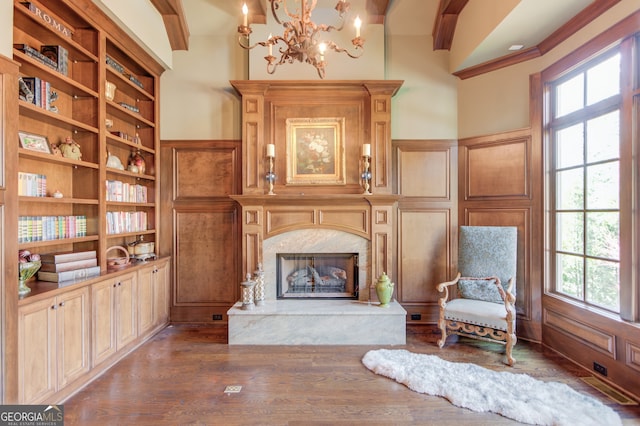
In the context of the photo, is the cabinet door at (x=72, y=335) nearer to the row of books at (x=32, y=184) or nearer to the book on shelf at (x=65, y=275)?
the book on shelf at (x=65, y=275)

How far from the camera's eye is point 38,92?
2.40 m

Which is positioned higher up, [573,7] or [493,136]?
[573,7]

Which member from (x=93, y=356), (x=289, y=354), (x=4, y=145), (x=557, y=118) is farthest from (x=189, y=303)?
(x=557, y=118)

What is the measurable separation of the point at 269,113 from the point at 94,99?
72.8 inches

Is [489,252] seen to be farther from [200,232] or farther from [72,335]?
[72,335]

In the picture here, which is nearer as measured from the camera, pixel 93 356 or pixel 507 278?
pixel 93 356

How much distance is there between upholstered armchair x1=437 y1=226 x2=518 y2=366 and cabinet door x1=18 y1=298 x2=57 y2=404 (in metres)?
3.49

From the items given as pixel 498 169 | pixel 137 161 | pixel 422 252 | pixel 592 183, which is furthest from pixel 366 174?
pixel 137 161

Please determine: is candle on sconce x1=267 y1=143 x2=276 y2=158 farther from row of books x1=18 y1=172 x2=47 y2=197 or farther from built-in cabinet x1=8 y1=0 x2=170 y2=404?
row of books x1=18 y1=172 x2=47 y2=197

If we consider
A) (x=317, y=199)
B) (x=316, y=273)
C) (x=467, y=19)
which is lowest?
(x=316, y=273)

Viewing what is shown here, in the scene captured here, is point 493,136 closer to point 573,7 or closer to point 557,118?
point 557,118

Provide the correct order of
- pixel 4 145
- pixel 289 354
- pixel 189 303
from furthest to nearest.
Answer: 1. pixel 189 303
2. pixel 289 354
3. pixel 4 145

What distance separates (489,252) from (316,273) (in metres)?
2.12

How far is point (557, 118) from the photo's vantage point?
327 cm
